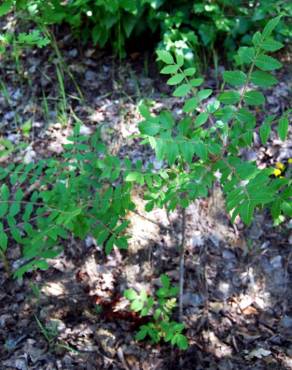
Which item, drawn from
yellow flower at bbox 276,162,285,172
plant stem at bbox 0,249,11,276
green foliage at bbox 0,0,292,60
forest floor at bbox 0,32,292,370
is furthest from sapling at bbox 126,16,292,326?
green foliage at bbox 0,0,292,60

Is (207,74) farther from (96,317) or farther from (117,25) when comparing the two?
(96,317)

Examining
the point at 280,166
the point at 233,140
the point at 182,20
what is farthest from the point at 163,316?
the point at 182,20

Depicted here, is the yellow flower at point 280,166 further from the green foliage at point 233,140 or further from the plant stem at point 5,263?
the plant stem at point 5,263

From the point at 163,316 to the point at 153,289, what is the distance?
1.24ft

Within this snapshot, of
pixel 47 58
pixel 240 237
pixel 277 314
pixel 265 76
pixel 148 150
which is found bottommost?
pixel 277 314

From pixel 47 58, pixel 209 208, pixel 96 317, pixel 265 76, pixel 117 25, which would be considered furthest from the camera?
pixel 47 58

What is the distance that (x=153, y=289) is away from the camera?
123 inches

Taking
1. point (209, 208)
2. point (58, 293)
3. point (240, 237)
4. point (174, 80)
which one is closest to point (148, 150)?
point (209, 208)

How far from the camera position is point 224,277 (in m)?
3.17

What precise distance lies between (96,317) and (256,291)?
3.39 feet

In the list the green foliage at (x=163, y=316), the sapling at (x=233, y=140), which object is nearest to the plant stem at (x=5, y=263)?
the green foliage at (x=163, y=316)

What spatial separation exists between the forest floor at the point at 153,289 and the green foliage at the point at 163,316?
16 centimetres

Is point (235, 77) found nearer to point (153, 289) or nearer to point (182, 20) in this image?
point (153, 289)

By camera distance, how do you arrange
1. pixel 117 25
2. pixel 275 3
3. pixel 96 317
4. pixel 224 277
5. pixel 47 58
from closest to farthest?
pixel 96 317
pixel 224 277
pixel 275 3
pixel 117 25
pixel 47 58
